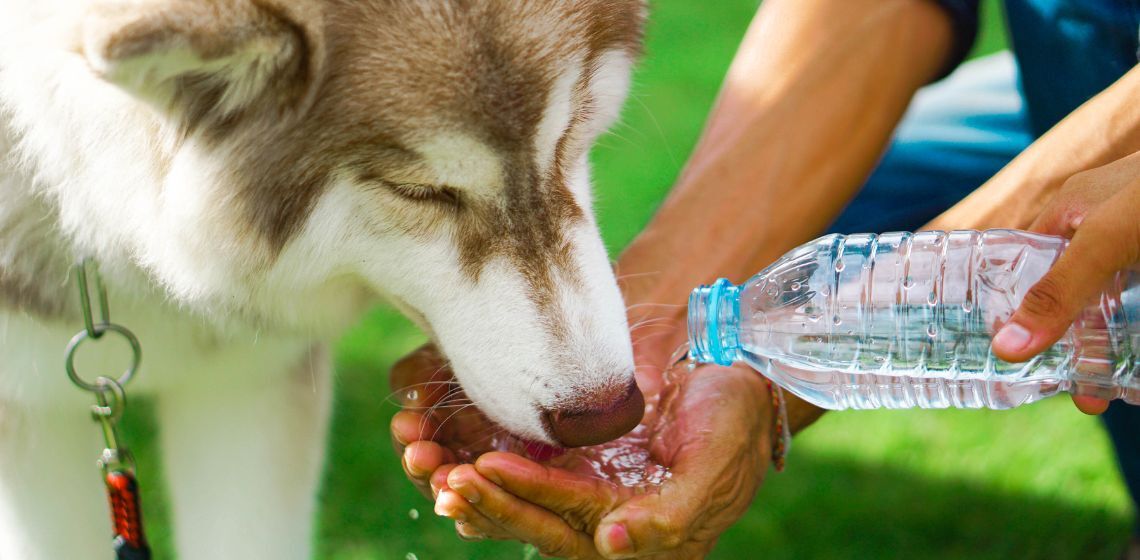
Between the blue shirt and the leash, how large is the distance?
1791 millimetres

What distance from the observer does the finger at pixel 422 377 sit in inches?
72.9

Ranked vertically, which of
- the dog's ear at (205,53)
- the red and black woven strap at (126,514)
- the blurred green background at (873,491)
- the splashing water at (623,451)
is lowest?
the blurred green background at (873,491)

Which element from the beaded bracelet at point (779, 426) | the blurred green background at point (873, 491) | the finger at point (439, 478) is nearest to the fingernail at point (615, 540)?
the finger at point (439, 478)

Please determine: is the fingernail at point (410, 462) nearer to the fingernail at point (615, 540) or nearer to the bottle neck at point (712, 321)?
the fingernail at point (615, 540)

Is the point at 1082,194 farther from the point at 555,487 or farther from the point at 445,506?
the point at 445,506

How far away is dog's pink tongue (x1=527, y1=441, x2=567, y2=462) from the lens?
1.75 meters

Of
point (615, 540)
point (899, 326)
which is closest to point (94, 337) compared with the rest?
point (615, 540)

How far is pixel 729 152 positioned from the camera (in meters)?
2.42

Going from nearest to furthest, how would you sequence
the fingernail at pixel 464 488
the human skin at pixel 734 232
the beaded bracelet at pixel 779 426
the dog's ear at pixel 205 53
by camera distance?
the dog's ear at pixel 205 53 → the fingernail at pixel 464 488 → the human skin at pixel 734 232 → the beaded bracelet at pixel 779 426

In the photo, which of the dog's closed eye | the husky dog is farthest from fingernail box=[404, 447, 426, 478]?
the dog's closed eye

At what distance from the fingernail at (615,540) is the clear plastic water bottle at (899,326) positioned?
1.10ft

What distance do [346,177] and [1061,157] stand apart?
1137mm

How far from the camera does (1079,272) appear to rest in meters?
1.37

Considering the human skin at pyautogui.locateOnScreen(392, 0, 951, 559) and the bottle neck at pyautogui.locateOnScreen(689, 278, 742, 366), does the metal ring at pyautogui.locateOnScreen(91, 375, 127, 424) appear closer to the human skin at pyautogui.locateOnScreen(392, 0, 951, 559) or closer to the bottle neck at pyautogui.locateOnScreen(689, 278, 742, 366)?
the human skin at pyautogui.locateOnScreen(392, 0, 951, 559)
